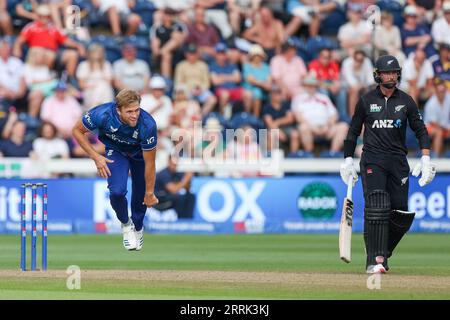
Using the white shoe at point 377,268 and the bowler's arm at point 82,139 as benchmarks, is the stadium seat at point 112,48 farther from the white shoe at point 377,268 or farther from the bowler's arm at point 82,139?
the white shoe at point 377,268

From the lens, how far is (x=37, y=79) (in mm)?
22359

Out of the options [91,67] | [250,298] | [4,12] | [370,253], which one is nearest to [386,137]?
[370,253]

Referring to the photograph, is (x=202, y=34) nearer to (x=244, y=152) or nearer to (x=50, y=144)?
(x=244, y=152)

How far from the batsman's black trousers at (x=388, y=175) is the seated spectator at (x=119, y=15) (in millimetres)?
11762

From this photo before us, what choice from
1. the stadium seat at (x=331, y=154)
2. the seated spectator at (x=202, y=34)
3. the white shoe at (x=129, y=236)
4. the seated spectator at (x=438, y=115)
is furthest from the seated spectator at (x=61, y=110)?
the white shoe at (x=129, y=236)

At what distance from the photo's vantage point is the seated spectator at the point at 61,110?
21.8 meters

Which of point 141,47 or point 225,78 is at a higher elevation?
point 141,47

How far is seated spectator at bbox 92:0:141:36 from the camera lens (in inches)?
931

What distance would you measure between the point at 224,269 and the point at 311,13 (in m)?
12.1

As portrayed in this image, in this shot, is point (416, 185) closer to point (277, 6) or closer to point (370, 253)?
point (277, 6)

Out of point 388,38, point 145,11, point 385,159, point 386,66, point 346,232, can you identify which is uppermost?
point 145,11

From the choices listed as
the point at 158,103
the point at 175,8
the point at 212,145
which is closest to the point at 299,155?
the point at 212,145

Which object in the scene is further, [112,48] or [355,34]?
[355,34]

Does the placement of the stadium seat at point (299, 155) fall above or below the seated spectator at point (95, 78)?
below
